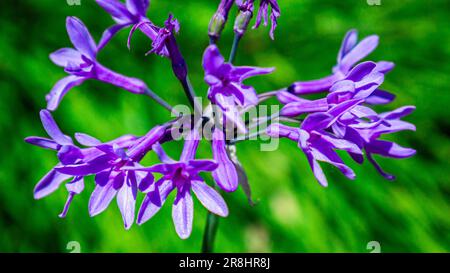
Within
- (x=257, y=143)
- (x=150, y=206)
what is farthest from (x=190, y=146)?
(x=257, y=143)

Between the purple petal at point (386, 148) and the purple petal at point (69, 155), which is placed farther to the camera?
the purple petal at point (386, 148)

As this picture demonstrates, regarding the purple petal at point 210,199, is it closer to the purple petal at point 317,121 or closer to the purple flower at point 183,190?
the purple flower at point 183,190

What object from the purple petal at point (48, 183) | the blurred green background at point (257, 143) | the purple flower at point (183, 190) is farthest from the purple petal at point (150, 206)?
the blurred green background at point (257, 143)

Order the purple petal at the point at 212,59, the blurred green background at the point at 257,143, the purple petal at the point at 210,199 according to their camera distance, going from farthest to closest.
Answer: the blurred green background at the point at 257,143, the purple petal at the point at 210,199, the purple petal at the point at 212,59

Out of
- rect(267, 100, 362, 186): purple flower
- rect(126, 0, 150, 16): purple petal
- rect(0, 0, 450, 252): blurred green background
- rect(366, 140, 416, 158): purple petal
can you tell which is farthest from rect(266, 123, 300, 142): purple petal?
rect(0, 0, 450, 252): blurred green background

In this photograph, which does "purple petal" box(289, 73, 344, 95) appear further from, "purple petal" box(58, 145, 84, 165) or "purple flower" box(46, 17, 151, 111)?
"purple petal" box(58, 145, 84, 165)
